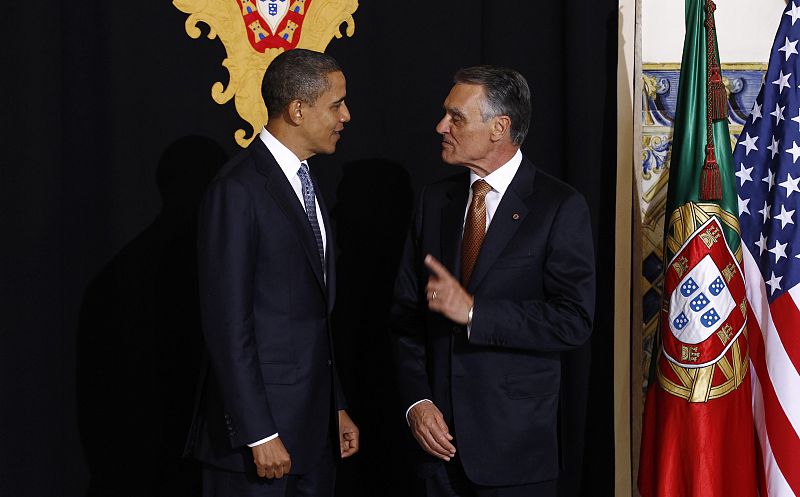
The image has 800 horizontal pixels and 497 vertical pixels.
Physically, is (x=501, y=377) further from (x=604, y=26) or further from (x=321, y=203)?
(x=604, y=26)

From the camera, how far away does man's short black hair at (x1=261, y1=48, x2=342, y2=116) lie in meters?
2.43

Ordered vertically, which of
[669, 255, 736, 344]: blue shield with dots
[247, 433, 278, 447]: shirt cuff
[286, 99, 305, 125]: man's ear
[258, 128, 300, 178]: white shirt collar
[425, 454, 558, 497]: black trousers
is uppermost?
Answer: [286, 99, 305, 125]: man's ear

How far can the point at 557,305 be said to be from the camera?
237 cm

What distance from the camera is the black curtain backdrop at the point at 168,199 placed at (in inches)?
119

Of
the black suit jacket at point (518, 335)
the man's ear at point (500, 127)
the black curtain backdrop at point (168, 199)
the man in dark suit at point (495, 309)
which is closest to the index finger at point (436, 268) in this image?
the man in dark suit at point (495, 309)

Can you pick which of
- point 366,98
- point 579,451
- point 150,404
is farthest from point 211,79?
point 579,451

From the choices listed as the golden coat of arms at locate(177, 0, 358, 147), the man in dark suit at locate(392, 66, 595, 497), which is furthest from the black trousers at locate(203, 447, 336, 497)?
the golden coat of arms at locate(177, 0, 358, 147)

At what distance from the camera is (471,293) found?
2.38m

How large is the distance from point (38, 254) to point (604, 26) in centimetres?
202

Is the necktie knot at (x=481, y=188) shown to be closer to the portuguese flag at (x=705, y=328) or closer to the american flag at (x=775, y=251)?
the portuguese flag at (x=705, y=328)

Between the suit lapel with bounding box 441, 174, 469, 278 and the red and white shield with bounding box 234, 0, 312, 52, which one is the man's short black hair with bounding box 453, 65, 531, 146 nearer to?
the suit lapel with bounding box 441, 174, 469, 278

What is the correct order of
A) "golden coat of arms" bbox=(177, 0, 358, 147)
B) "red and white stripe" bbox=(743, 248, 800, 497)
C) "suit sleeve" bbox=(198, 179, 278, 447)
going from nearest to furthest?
"suit sleeve" bbox=(198, 179, 278, 447) < "red and white stripe" bbox=(743, 248, 800, 497) < "golden coat of arms" bbox=(177, 0, 358, 147)

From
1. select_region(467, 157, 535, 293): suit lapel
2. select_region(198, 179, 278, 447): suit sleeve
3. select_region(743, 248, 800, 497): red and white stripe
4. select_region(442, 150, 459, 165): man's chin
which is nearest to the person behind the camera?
select_region(198, 179, 278, 447): suit sleeve

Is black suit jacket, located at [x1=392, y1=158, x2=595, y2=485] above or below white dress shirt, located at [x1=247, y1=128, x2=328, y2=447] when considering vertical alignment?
below
